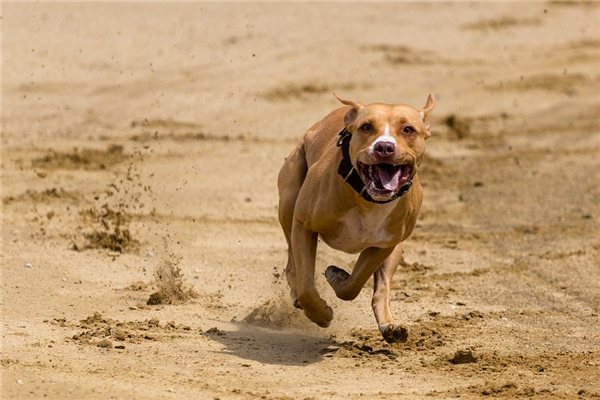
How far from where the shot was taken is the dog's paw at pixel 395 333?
259 inches

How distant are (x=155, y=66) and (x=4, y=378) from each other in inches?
386

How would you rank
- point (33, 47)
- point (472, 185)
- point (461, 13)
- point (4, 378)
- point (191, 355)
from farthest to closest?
point (461, 13), point (33, 47), point (472, 185), point (191, 355), point (4, 378)

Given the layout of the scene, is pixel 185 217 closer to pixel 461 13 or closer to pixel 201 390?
pixel 201 390

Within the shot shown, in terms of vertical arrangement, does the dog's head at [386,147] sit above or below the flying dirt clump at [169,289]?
above

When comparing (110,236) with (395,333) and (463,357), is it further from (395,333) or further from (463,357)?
(463,357)

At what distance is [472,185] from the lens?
12.4 m

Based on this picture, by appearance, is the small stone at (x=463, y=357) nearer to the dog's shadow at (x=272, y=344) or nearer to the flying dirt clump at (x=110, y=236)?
the dog's shadow at (x=272, y=344)

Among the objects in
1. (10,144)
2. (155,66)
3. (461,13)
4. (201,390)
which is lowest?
(201,390)

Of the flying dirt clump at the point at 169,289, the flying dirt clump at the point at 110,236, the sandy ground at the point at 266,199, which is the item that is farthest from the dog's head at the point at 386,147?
the flying dirt clump at the point at 110,236

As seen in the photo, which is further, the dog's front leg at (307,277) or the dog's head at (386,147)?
the dog's front leg at (307,277)

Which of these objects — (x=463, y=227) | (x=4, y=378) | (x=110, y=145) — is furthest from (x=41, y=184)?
(x=4, y=378)

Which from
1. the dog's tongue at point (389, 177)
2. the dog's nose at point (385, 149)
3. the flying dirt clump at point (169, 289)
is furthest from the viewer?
the flying dirt clump at point (169, 289)

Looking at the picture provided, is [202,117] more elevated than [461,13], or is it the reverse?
[461,13]

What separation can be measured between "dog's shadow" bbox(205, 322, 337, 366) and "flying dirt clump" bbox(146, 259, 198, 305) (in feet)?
1.95
